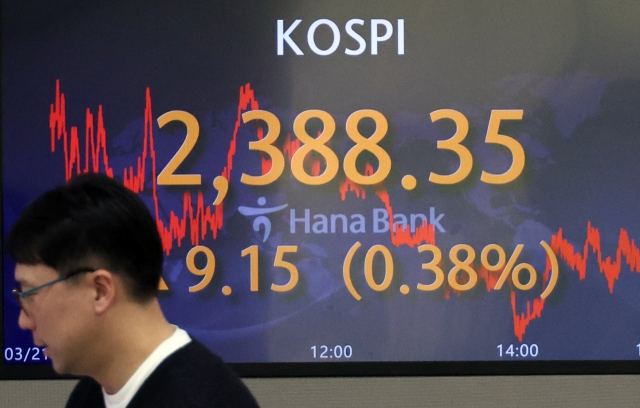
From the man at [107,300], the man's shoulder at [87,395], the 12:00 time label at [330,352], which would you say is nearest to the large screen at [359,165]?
the 12:00 time label at [330,352]

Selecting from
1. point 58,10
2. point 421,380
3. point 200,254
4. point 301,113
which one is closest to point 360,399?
point 421,380

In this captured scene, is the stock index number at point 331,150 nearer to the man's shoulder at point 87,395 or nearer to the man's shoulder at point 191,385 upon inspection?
the man's shoulder at point 87,395

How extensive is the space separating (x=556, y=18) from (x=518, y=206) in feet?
1.53

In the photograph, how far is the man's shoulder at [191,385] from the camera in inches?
36.1

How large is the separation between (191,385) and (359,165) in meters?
1.11

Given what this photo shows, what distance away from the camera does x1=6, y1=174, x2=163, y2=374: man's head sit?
3.10 feet

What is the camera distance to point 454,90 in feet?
6.45

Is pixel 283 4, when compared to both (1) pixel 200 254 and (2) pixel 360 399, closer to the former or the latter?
(1) pixel 200 254

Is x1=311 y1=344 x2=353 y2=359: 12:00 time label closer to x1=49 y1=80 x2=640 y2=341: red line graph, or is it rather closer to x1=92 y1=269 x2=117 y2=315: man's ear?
x1=49 y1=80 x2=640 y2=341: red line graph

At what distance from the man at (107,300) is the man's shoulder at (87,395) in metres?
0.06

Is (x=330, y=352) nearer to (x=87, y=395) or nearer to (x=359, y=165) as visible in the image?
(x=359, y=165)

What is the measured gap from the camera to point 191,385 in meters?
0.93

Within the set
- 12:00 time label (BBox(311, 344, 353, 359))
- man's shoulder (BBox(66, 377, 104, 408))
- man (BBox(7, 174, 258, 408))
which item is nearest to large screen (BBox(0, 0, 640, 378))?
12:00 time label (BBox(311, 344, 353, 359))

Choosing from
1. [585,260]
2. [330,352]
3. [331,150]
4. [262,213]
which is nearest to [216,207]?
[262,213]
